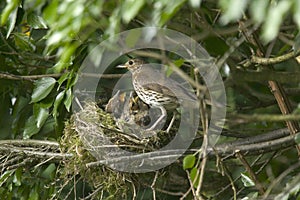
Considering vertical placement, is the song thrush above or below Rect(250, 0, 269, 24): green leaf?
below

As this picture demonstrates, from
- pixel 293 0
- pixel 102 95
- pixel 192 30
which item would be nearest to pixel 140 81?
pixel 102 95

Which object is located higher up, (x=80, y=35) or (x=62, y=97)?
(x=80, y=35)

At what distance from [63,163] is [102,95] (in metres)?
0.59

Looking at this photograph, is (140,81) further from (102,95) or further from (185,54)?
(185,54)

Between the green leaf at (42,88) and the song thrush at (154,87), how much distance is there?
0.60m

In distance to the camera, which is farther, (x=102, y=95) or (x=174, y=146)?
(x=102, y=95)

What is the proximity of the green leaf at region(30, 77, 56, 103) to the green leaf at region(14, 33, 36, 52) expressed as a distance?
34cm

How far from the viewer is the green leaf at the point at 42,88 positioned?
4.75m

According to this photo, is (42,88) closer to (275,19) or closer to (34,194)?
(34,194)

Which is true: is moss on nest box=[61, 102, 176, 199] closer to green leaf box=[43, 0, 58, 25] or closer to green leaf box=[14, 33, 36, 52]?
green leaf box=[14, 33, 36, 52]

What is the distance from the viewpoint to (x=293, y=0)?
2.14 m

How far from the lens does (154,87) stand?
5230 millimetres

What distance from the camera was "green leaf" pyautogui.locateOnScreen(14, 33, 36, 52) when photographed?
5054 millimetres

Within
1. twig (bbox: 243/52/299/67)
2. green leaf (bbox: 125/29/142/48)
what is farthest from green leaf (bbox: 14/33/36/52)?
green leaf (bbox: 125/29/142/48)
